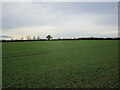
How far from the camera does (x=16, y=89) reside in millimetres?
3529

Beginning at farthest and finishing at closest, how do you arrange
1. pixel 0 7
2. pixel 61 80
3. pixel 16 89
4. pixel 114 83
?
pixel 0 7, pixel 61 80, pixel 114 83, pixel 16 89

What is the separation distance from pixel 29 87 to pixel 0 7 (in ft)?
15.9

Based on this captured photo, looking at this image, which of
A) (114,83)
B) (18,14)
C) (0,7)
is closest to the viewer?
(114,83)

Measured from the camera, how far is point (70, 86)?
368cm

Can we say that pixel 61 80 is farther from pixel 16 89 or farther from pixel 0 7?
pixel 0 7

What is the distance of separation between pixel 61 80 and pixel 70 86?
63 centimetres

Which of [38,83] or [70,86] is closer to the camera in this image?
[70,86]

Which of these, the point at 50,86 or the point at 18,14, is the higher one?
the point at 18,14

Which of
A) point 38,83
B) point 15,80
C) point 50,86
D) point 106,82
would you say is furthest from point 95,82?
point 15,80

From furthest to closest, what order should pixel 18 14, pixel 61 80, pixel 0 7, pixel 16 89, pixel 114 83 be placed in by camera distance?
pixel 18 14, pixel 0 7, pixel 61 80, pixel 114 83, pixel 16 89

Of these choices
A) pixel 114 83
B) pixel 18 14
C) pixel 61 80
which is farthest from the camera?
pixel 18 14

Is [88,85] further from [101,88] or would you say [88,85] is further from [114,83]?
[114,83]

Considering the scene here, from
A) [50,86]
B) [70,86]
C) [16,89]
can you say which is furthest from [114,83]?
[16,89]

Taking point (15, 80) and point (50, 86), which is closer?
point (50, 86)
